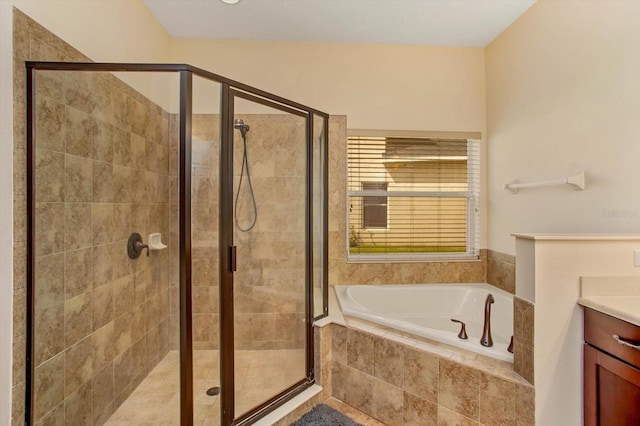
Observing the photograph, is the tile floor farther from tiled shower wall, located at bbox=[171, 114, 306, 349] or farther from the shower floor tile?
tiled shower wall, located at bbox=[171, 114, 306, 349]

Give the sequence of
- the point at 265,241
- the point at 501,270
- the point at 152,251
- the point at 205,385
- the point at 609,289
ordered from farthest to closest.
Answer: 1. the point at 501,270
2. the point at 265,241
3. the point at 152,251
4. the point at 205,385
5. the point at 609,289

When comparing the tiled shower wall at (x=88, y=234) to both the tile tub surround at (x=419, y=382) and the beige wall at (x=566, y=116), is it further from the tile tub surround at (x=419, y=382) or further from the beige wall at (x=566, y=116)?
the beige wall at (x=566, y=116)

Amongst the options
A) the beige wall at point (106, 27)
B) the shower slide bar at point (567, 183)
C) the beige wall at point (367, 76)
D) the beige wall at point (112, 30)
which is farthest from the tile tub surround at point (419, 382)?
the beige wall at point (106, 27)

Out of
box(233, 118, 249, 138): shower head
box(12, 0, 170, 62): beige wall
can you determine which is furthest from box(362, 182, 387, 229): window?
box(12, 0, 170, 62): beige wall

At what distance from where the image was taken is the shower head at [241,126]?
5.54 ft

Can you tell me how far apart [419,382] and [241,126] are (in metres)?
1.68

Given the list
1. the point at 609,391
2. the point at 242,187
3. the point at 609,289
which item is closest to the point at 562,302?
the point at 609,289

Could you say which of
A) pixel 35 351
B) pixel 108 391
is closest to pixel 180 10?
pixel 35 351

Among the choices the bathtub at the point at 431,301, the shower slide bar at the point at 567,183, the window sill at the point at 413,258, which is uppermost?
the shower slide bar at the point at 567,183

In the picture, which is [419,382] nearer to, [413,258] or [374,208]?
[413,258]

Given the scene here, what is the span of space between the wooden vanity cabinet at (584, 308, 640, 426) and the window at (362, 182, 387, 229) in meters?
1.61

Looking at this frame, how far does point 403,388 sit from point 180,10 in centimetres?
287

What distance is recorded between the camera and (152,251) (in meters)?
1.73

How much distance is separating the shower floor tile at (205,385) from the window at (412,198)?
115cm
